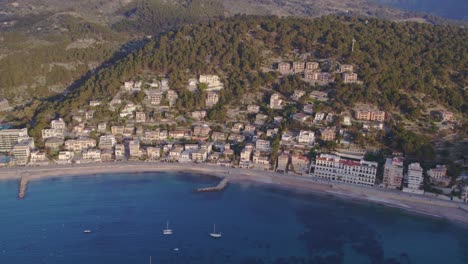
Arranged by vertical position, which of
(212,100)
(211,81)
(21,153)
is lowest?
(21,153)

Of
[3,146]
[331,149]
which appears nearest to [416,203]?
[331,149]

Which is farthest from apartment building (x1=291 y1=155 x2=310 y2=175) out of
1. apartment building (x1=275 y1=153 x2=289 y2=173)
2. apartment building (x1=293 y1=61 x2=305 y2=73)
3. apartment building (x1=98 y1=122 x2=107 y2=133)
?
apartment building (x1=98 y1=122 x2=107 y2=133)

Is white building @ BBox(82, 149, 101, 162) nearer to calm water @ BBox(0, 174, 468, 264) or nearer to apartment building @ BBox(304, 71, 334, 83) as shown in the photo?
calm water @ BBox(0, 174, 468, 264)

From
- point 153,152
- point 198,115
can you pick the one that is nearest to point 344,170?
point 153,152

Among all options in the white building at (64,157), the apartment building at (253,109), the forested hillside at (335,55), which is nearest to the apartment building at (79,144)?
the white building at (64,157)

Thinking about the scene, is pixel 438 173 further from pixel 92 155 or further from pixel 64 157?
pixel 64 157
